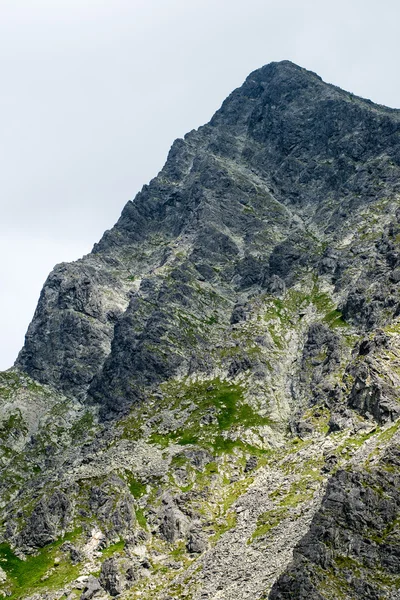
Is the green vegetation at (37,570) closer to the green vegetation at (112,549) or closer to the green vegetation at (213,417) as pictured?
the green vegetation at (112,549)

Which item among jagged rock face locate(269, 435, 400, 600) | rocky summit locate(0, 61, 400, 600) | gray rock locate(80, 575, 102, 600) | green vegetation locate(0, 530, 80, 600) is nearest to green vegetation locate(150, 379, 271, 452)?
rocky summit locate(0, 61, 400, 600)

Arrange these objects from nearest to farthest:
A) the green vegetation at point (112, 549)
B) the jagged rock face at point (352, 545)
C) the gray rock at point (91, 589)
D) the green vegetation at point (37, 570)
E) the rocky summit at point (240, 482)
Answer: the jagged rock face at point (352, 545)
the rocky summit at point (240, 482)
the gray rock at point (91, 589)
the green vegetation at point (37, 570)
the green vegetation at point (112, 549)

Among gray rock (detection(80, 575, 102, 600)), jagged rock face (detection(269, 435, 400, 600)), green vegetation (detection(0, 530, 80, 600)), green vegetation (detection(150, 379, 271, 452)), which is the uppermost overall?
green vegetation (detection(150, 379, 271, 452))

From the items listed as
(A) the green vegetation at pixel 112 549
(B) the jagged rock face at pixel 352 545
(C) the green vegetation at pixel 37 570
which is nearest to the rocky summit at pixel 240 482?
(B) the jagged rock face at pixel 352 545

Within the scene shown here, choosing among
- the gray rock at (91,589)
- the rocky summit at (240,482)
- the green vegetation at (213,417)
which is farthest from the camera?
the green vegetation at (213,417)

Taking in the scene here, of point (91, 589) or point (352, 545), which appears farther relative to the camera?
point (91, 589)

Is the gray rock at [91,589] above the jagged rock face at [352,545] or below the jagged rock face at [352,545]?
below

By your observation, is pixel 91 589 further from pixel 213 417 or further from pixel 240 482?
pixel 213 417

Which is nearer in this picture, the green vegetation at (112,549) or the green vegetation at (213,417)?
the green vegetation at (112,549)

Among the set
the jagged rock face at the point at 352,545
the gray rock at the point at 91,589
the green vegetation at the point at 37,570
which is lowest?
the green vegetation at the point at 37,570

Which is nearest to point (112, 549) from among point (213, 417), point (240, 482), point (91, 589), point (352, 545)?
point (91, 589)

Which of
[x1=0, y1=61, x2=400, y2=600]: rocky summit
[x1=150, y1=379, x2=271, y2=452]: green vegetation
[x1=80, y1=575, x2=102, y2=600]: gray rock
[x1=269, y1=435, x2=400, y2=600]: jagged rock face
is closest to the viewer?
[x1=269, y1=435, x2=400, y2=600]: jagged rock face

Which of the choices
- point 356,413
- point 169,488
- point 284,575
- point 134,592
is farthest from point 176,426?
point 284,575

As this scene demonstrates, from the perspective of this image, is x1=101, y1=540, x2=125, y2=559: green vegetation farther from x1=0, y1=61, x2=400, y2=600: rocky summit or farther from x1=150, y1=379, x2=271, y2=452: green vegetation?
x1=150, y1=379, x2=271, y2=452: green vegetation
